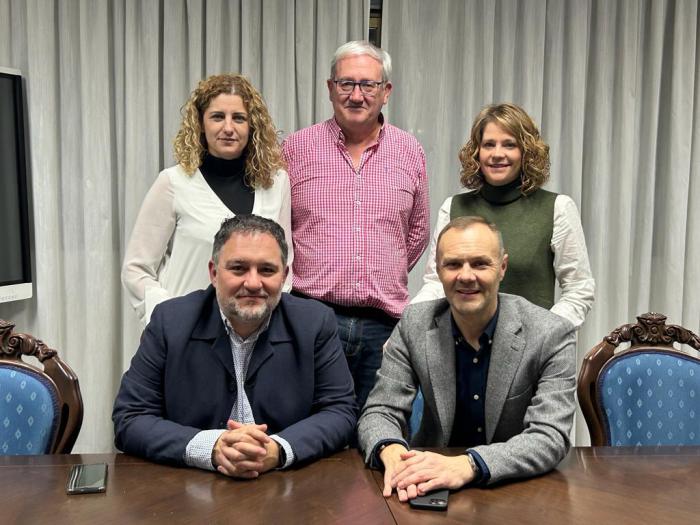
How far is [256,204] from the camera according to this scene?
7.75 ft

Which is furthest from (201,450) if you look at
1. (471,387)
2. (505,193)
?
(505,193)

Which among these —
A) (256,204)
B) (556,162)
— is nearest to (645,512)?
(256,204)

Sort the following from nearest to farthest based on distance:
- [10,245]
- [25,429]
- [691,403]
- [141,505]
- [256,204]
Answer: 1. [141,505]
2. [25,429]
3. [691,403]
4. [256,204]
5. [10,245]

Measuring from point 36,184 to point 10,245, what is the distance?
305mm

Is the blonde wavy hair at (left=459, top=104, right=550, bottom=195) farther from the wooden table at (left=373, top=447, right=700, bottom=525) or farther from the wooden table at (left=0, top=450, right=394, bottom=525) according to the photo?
the wooden table at (left=0, top=450, right=394, bottom=525)

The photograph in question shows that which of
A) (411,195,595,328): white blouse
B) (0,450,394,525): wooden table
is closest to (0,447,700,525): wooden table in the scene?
(0,450,394,525): wooden table

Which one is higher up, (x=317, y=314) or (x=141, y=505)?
(x=317, y=314)

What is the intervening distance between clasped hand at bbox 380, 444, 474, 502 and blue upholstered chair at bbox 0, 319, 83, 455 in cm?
88

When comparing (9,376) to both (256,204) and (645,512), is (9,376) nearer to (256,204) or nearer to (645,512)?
(256,204)

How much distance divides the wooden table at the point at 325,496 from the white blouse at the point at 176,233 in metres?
0.77

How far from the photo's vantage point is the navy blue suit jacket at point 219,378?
1801mm

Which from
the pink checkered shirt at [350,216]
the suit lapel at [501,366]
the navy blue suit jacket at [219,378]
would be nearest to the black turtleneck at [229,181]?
the pink checkered shirt at [350,216]

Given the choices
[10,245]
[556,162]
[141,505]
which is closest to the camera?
[141,505]

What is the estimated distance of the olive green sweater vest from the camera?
7.78ft
